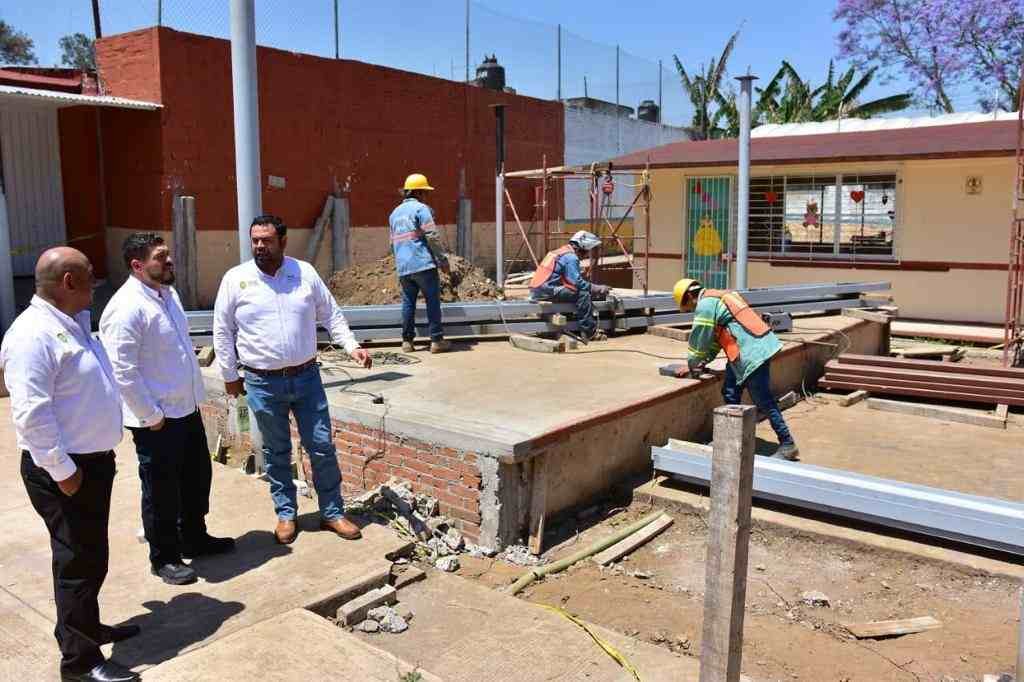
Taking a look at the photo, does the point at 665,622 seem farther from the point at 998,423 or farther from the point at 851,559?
the point at 998,423

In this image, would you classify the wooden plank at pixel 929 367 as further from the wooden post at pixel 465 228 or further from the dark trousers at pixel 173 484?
the wooden post at pixel 465 228

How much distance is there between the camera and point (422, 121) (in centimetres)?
1956

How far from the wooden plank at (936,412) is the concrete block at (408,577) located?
6.63m

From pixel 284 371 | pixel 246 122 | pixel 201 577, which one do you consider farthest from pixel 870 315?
pixel 201 577

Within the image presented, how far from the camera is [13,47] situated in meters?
36.7

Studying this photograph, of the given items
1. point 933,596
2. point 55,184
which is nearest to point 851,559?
point 933,596

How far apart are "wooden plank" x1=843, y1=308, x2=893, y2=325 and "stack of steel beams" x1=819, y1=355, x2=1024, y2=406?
6.09 ft

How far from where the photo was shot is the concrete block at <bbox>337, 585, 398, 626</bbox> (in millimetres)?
4454

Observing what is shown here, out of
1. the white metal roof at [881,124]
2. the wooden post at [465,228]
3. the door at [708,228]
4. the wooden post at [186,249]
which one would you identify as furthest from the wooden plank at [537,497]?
the wooden post at [465,228]

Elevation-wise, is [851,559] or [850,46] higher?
[850,46]

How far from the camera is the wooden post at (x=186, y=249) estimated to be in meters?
14.4

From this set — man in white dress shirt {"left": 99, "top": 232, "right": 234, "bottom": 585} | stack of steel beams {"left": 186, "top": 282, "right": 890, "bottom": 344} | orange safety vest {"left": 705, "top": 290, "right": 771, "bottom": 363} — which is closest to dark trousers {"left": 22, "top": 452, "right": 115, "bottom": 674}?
man in white dress shirt {"left": 99, "top": 232, "right": 234, "bottom": 585}

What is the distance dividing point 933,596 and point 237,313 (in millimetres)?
4532

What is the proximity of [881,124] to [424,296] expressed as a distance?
13.1 m
